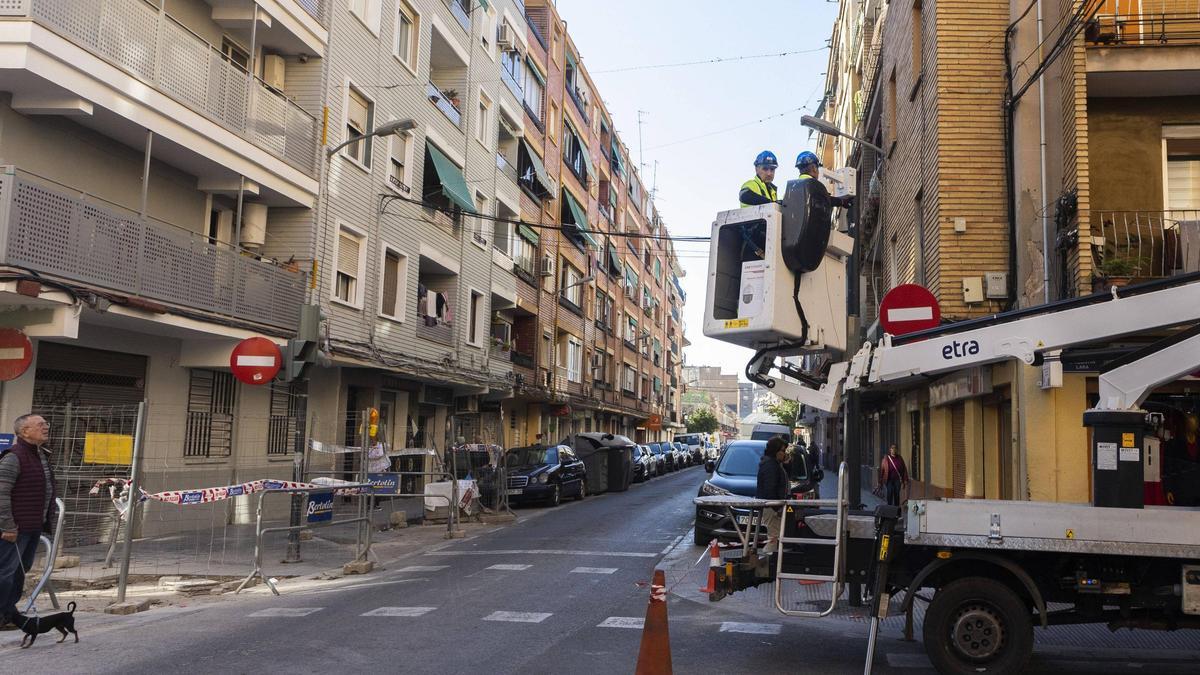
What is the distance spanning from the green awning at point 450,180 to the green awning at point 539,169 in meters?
8.06

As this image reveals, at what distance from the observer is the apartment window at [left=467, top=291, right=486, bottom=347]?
1149 inches

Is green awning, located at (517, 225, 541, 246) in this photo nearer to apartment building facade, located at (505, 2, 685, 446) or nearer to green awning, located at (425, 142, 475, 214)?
apartment building facade, located at (505, 2, 685, 446)

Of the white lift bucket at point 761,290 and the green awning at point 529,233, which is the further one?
the green awning at point 529,233

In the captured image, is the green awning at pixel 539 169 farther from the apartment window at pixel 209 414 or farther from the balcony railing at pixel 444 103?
the apartment window at pixel 209 414

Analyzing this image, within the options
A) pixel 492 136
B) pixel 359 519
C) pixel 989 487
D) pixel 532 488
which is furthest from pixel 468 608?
pixel 492 136

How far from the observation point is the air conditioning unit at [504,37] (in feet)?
103

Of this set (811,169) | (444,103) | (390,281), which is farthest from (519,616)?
(444,103)

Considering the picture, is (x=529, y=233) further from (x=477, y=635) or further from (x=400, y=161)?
(x=477, y=635)

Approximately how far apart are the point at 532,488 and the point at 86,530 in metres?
12.6

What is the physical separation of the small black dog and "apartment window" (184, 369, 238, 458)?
8583mm

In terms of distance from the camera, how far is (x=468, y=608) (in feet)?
31.1

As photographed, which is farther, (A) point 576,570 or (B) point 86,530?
(A) point 576,570

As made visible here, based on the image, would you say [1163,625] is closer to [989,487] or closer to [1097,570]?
[1097,570]

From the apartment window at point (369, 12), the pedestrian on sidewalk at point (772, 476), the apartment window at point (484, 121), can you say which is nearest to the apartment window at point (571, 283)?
the apartment window at point (484, 121)
